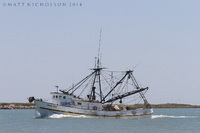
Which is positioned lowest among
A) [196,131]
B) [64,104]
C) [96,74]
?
[196,131]

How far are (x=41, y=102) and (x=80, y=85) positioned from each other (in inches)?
310

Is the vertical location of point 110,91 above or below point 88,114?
above

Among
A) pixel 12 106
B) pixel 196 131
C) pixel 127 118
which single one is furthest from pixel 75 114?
pixel 12 106

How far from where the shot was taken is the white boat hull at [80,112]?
53.4m

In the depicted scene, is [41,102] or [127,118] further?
[127,118]

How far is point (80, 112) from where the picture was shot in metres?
55.1

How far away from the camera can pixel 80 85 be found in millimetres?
58000

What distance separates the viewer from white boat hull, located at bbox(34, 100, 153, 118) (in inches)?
2103

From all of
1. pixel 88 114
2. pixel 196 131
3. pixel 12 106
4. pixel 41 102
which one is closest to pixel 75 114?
pixel 88 114

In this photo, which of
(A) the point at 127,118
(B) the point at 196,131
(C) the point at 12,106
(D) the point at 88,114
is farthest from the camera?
(C) the point at 12,106

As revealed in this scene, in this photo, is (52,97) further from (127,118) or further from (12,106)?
(12,106)

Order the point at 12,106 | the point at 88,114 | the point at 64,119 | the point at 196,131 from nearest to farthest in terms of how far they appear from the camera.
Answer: the point at 196,131
the point at 64,119
the point at 88,114
the point at 12,106

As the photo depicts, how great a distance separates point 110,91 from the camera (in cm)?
5922

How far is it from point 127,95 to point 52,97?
13611 mm
